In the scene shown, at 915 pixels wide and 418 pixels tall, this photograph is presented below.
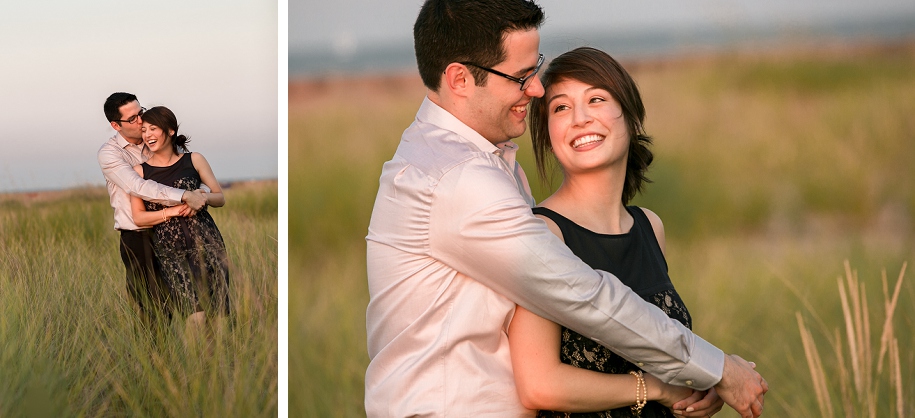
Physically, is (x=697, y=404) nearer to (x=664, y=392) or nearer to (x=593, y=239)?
(x=664, y=392)

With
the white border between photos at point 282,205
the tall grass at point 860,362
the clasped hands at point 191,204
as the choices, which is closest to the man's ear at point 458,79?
the clasped hands at point 191,204

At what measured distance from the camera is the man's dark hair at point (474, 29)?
1.81 m

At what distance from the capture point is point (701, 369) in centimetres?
164

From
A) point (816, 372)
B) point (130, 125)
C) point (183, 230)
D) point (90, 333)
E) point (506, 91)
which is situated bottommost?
point (816, 372)

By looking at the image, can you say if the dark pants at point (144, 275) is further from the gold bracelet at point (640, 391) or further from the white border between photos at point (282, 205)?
the gold bracelet at point (640, 391)

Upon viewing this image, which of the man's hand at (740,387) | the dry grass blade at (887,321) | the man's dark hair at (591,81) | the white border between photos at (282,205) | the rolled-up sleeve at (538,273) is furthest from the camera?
the white border between photos at (282,205)

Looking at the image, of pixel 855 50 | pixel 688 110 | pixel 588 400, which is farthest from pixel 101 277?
pixel 855 50

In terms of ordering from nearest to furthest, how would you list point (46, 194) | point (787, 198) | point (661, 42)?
point (46, 194) → point (787, 198) → point (661, 42)

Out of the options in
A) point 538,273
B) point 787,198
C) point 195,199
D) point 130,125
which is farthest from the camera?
point 787,198

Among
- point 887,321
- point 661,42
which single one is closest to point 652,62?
point 661,42

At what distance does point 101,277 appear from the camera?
294 centimetres

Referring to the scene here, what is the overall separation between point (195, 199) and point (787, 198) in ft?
6.74

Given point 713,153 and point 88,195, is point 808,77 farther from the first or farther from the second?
point 88,195

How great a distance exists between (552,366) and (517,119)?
1.71 feet
